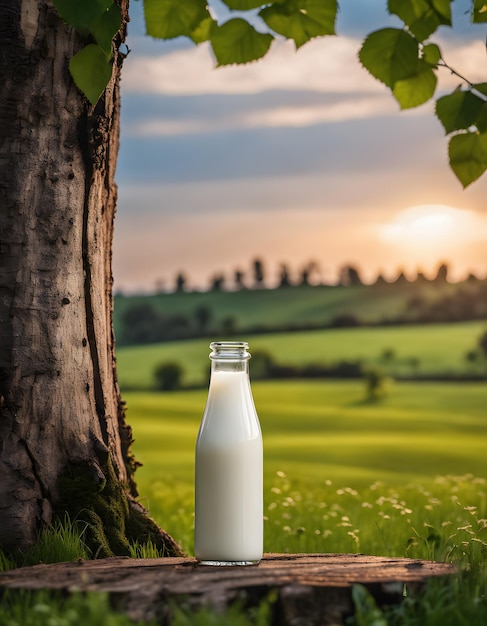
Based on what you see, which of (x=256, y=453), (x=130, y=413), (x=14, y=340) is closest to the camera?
(x=256, y=453)

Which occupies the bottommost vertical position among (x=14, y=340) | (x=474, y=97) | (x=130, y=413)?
(x=130, y=413)

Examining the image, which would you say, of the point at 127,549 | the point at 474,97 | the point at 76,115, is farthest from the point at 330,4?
the point at 127,549

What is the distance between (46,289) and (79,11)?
1159 millimetres

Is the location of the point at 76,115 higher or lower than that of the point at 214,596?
higher

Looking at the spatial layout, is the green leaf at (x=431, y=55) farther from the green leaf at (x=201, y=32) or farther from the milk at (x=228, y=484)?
the milk at (x=228, y=484)

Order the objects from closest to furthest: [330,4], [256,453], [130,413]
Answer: [256,453] → [330,4] → [130,413]

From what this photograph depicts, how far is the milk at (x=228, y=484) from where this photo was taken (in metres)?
3.08

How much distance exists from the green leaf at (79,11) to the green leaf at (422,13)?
3.62ft

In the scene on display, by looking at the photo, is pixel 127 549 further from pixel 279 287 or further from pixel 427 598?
pixel 279 287

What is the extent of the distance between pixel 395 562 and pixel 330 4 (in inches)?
82.9

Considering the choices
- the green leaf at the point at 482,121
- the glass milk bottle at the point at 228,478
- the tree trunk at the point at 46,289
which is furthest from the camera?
the tree trunk at the point at 46,289

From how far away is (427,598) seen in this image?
286 cm

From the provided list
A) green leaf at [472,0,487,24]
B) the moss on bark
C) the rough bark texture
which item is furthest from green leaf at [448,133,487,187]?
the moss on bark

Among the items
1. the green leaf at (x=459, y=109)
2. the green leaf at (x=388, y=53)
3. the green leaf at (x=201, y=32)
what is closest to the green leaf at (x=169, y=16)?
the green leaf at (x=201, y=32)
